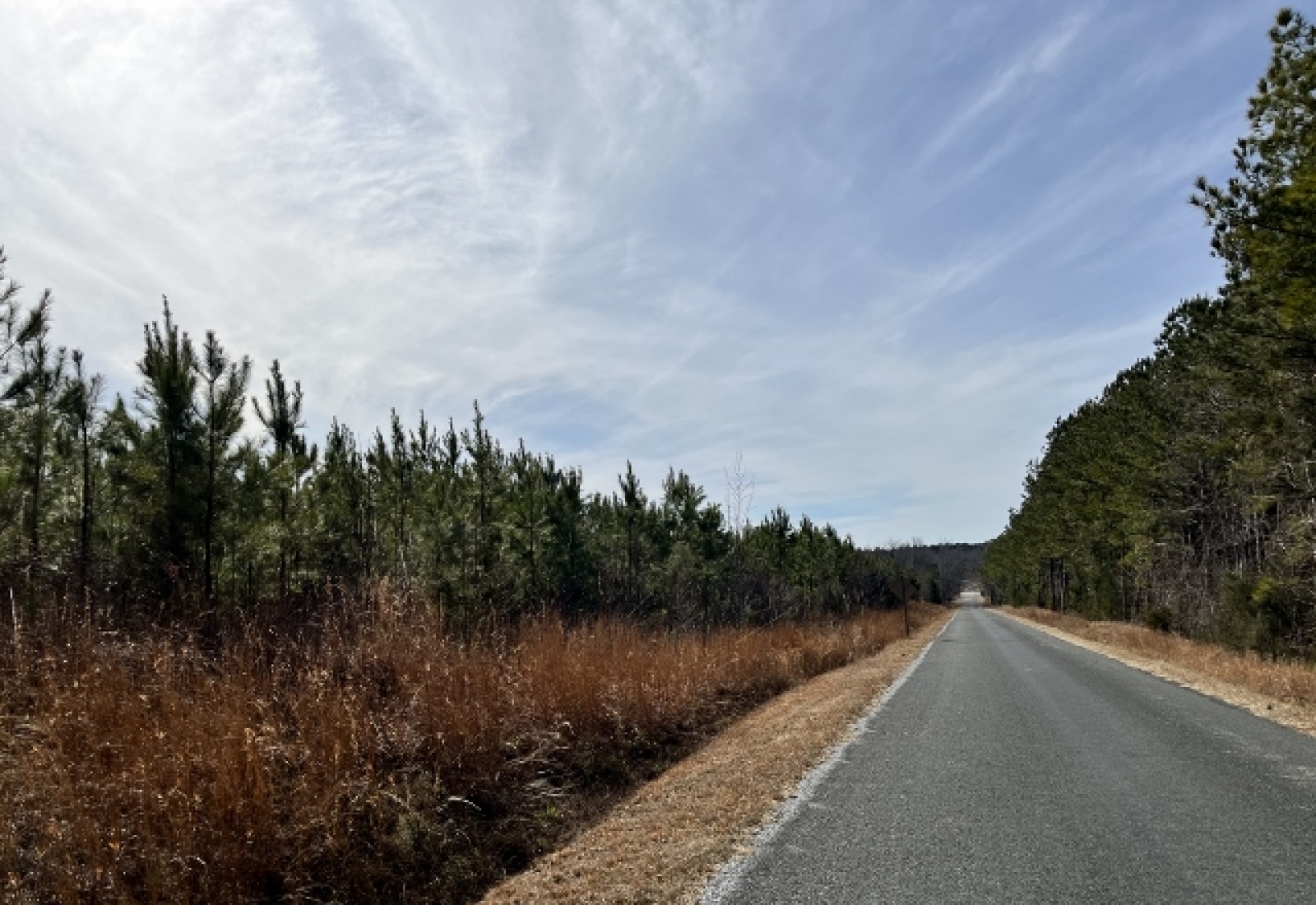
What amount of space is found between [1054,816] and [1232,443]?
15.3 metres

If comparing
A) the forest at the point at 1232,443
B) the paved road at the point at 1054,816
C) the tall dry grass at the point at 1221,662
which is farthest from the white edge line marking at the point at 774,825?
the forest at the point at 1232,443

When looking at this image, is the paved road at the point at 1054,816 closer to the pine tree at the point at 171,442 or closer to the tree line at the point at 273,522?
the tree line at the point at 273,522

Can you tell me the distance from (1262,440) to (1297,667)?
4.40 metres

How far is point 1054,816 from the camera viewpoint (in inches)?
209

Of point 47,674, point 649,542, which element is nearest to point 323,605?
point 47,674

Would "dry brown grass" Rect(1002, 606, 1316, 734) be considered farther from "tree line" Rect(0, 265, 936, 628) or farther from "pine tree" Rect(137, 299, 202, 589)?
"pine tree" Rect(137, 299, 202, 589)

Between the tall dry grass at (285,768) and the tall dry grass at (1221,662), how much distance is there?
10260 millimetres

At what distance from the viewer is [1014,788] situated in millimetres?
6094

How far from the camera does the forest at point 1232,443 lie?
11.0 m

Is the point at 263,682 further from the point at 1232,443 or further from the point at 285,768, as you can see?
the point at 1232,443

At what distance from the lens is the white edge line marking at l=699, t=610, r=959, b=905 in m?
4.21

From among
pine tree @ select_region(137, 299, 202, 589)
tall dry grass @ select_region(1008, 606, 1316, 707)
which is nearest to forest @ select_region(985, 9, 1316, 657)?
tall dry grass @ select_region(1008, 606, 1316, 707)

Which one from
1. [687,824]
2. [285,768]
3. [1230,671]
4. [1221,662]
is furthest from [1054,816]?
[1221,662]

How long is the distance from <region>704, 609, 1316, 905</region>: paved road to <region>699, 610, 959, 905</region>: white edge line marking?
2cm
